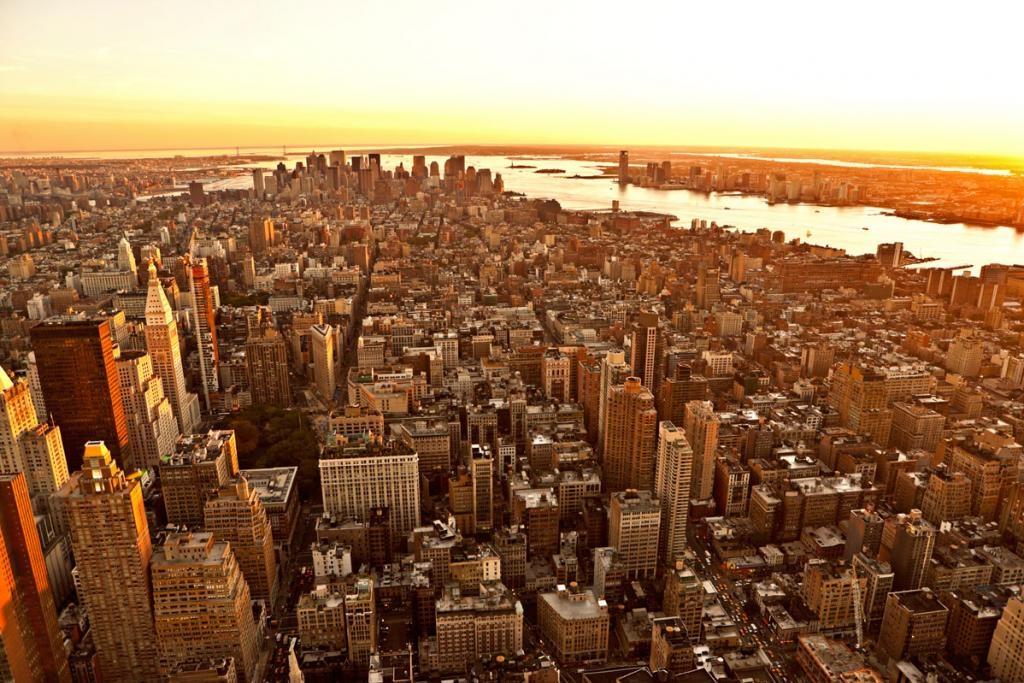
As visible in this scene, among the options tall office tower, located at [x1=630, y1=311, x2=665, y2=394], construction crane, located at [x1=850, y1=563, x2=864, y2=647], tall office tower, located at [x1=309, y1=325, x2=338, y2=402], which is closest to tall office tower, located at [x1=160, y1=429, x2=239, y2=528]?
tall office tower, located at [x1=309, y1=325, x2=338, y2=402]

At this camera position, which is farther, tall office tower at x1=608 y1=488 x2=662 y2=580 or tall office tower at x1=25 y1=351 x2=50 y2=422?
tall office tower at x1=25 y1=351 x2=50 y2=422

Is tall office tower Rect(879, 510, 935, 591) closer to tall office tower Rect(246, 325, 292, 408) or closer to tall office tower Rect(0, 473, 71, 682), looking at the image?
tall office tower Rect(0, 473, 71, 682)

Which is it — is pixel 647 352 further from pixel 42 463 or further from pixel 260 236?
pixel 260 236

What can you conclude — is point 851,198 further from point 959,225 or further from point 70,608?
point 70,608

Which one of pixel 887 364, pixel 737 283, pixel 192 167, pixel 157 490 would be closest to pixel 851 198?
pixel 737 283

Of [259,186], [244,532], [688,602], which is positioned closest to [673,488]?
[688,602]

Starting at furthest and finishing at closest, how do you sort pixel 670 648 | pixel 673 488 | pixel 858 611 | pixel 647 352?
pixel 647 352 < pixel 673 488 < pixel 858 611 < pixel 670 648

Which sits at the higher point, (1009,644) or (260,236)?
(260,236)
